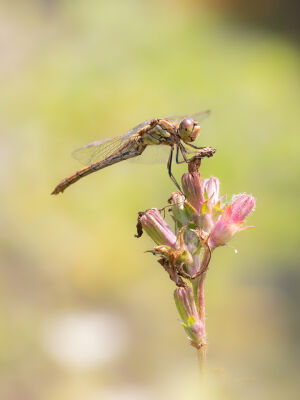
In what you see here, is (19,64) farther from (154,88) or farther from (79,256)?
(79,256)

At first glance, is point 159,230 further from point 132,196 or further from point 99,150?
point 132,196

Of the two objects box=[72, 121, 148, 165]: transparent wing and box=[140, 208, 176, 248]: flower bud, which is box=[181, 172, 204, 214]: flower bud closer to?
box=[140, 208, 176, 248]: flower bud

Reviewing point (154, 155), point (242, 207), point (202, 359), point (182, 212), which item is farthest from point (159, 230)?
point (154, 155)

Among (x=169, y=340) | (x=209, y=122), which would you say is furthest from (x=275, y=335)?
(x=209, y=122)

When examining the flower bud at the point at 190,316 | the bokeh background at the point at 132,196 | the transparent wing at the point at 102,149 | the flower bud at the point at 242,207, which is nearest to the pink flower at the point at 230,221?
the flower bud at the point at 242,207

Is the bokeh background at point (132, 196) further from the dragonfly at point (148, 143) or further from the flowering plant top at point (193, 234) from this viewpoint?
the dragonfly at point (148, 143)

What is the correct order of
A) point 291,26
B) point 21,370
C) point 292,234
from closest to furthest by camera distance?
point 21,370 → point 292,234 → point 291,26
